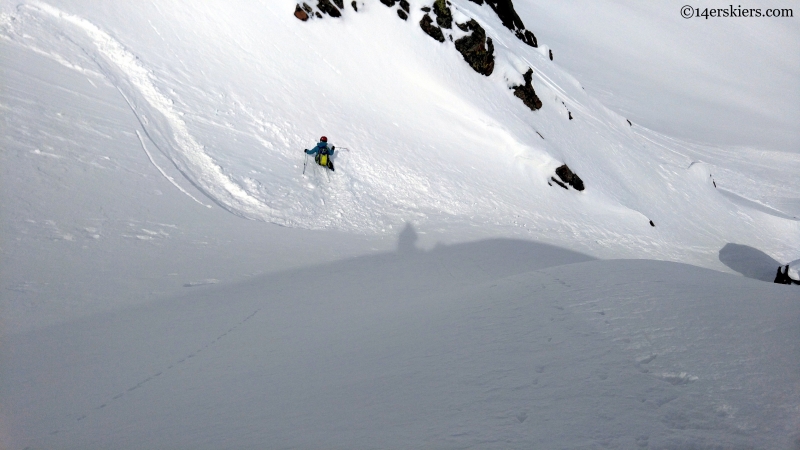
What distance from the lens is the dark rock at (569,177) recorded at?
1923 centimetres

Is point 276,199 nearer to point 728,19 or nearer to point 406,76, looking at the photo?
point 406,76

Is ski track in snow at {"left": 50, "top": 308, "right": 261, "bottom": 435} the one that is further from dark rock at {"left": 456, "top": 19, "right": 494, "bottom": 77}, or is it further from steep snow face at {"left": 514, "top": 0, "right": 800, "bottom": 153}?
steep snow face at {"left": 514, "top": 0, "right": 800, "bottom": 153}

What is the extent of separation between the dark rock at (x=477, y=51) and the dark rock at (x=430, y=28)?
2.68 feet

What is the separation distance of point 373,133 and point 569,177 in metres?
7.94

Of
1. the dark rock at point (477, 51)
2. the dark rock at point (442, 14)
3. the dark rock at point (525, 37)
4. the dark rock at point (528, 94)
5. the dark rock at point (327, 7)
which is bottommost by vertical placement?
the dark rock at point (528, 94)

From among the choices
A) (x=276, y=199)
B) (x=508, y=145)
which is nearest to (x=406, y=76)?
(x=508, y=145)

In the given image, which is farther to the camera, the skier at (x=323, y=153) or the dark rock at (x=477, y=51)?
the dark rock at (x=477, y=51)

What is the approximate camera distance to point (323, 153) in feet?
44.0

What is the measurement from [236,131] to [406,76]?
8551 mm

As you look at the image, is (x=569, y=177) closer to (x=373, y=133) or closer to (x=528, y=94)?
(x=528, y=94)

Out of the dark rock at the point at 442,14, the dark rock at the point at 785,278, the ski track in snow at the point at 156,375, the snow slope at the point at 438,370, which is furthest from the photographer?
the dark rock at the point at 442,14

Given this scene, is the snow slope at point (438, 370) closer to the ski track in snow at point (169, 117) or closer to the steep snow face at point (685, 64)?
the ski track in snow at point (169, 117)

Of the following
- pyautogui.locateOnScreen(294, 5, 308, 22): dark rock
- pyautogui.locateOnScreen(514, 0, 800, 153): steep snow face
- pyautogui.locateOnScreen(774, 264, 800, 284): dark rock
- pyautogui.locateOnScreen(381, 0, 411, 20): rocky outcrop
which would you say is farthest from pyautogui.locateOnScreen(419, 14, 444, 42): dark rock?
pyautogui.locateOnScreen(514, 0, 800, 153): steep snow face

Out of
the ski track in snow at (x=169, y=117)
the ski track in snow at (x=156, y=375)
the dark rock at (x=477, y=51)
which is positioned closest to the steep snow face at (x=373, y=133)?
the ski track in snow at (x=169, y=117)
